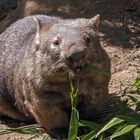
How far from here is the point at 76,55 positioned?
13.9 feet

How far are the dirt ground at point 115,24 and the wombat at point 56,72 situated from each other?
3.27ft

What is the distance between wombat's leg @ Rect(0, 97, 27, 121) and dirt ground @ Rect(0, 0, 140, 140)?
3.39 feet

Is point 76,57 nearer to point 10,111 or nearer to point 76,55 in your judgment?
point 76,55

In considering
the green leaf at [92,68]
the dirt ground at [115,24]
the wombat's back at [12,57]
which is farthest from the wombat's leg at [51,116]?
the dirt ground at [115,24]

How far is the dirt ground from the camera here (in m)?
6.32

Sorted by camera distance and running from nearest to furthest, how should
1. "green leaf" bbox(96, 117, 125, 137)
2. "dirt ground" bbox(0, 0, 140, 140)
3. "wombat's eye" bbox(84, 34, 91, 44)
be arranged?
"green leaf" bbox(96, 117, 125, 137)
"wombat's eye" bbox(84, 34, 91, 44)
"dirt ground" bbox(0, 0, 140, 140)

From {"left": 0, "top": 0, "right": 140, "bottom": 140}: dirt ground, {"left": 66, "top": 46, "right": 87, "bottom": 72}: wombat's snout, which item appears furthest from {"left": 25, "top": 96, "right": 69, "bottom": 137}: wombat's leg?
{"left": 0, "top": 0, "right": 140, "bottom": 140}: dirt ground

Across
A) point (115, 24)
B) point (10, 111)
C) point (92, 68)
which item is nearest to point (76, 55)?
point (92, 68)

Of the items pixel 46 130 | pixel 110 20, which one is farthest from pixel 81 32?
pixel 110 20

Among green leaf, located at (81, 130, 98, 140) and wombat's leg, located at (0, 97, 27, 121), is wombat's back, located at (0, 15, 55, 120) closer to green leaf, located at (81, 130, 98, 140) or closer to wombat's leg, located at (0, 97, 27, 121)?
wombat's leg, located at (0, 97, 27, 121)

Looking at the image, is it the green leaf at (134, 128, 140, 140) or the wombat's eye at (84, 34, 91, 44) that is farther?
the wombat's eye at (84, 34, 91, 44)

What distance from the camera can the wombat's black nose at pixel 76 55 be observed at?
13.9 feet

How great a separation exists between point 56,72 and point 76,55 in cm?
42

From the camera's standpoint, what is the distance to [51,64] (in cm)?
463
